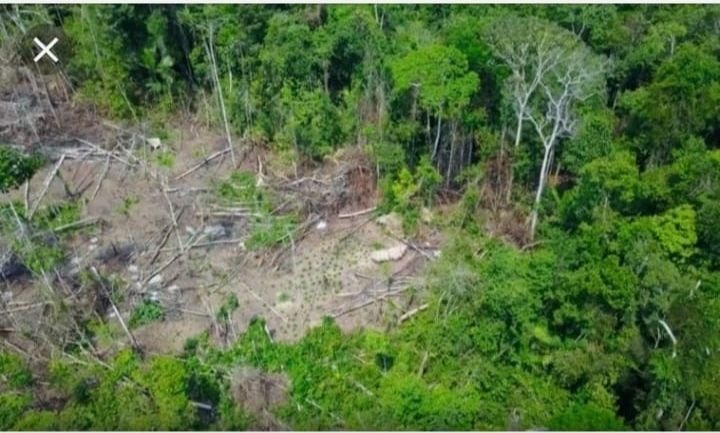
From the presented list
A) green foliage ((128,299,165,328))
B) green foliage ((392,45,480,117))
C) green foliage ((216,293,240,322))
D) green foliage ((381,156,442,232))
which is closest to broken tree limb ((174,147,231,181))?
green foliage ((128,299,165,328))

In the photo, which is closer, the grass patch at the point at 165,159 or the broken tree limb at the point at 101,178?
the broken tree limb at the point at 101,178

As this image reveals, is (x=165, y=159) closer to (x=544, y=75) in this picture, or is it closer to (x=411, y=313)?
(x=411, y=313)

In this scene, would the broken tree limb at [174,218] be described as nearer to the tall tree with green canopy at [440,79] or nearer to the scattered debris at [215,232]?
the scattered debris at [215,232]

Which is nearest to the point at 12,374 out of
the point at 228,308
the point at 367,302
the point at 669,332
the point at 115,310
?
the point at 115,310

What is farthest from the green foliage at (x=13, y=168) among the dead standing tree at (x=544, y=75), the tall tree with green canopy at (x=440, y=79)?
the dead standing tree at (x=544, y=75)

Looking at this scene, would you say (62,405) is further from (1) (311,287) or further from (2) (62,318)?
(1) (311,287)

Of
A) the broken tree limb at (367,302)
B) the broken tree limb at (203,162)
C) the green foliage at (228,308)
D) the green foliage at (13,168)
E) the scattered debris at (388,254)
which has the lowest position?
the broken tree limb at (367,302)

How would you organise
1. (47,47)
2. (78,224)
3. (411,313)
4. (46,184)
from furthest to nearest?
1. (47,47)
2. (46,184)
3. (78,224)
4. (411,313)
